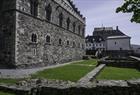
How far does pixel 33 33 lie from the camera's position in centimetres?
2497

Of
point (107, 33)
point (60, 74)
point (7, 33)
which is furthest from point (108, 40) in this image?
point (60, 74)

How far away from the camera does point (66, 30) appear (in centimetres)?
3706

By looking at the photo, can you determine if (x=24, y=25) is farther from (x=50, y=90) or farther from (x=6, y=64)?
(x=50, y=90)

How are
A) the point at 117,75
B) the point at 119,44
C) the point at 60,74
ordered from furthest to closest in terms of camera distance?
the point at 119,44, the point at 60,74, the point at 117,75

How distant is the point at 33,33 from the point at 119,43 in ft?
196

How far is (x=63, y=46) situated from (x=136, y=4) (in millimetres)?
26432

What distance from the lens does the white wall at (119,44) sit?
7910cm

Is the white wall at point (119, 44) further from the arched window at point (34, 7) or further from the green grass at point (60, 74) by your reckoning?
the green grass at point (60, 74)

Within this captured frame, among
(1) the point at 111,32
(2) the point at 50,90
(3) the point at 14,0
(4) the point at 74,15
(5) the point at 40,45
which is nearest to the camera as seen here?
(2) the point at 50,90

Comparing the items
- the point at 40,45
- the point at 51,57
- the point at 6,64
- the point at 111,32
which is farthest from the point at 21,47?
the point at 111,32

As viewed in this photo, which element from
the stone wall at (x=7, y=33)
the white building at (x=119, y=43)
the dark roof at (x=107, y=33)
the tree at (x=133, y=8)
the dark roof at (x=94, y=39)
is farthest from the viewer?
the dark roof at (x=107, y=33)

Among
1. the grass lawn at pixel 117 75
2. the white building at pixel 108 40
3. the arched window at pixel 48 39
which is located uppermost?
the white building at pixel 108 40

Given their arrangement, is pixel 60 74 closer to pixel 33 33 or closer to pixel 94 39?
pixel 33 33

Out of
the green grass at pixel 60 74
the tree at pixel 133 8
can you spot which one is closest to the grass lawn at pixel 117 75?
the green grass at pixel 60 74
